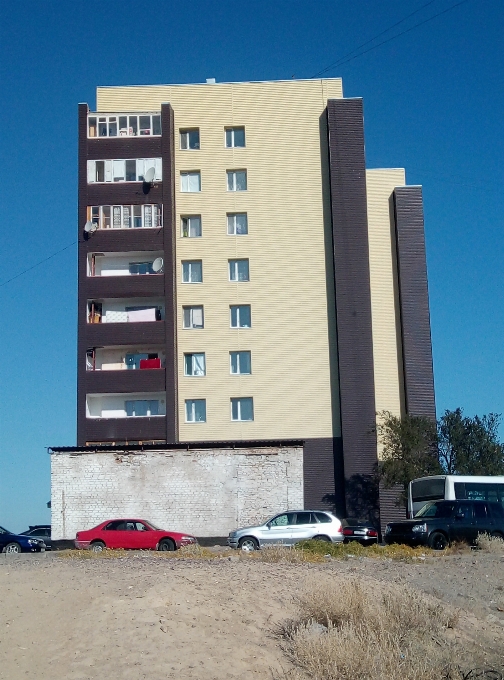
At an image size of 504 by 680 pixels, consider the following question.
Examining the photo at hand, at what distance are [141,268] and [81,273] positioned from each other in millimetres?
3437

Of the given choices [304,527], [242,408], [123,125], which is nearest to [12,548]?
[304,527]

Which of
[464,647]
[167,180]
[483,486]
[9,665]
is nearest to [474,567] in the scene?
[464,647]

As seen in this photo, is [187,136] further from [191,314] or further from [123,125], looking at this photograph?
[191,314]

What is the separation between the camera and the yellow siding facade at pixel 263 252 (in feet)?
156

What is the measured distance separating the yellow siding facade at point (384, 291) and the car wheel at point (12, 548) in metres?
21.2

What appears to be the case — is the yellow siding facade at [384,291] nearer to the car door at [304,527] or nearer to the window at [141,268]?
the window at [141,268]

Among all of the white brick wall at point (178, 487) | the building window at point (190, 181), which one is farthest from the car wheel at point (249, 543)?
the building window at point (190, 181)

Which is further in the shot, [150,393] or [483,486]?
[150,393]

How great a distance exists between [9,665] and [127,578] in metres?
3.60

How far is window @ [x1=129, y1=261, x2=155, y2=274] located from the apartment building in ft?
0.77

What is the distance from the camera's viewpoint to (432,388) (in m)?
48.2

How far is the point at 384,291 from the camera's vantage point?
163ft

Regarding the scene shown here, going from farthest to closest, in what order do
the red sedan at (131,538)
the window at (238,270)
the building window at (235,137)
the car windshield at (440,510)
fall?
the building window at (235,137) → the window at (238,270) → the red sedan at (131,538) → the car windshield at (440,510)

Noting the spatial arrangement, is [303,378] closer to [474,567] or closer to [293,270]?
[293,270]
